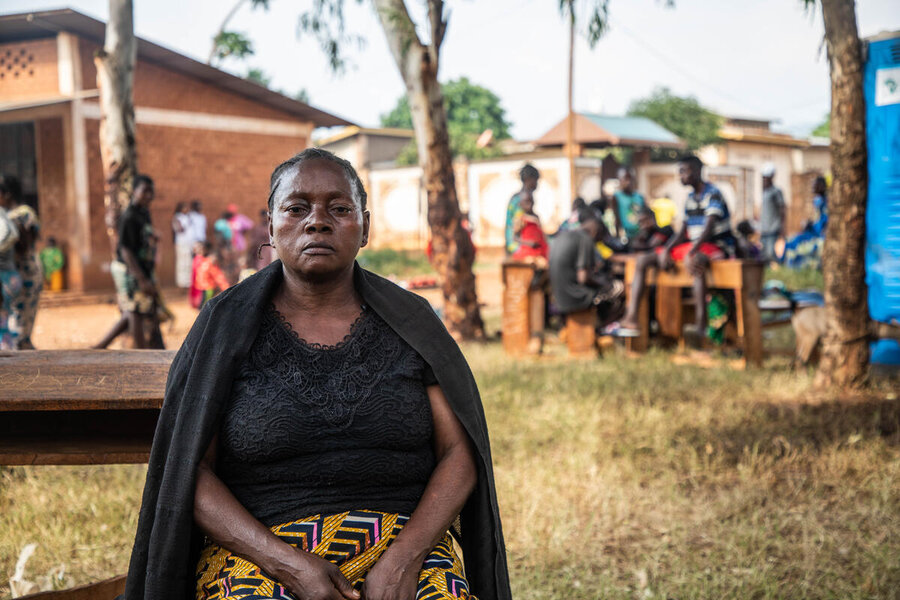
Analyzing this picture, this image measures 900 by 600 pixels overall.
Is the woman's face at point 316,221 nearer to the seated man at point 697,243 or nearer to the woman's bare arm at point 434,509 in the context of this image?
the woman's bare arm at point 434,509

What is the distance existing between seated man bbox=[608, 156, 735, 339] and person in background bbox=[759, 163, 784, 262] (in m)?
7.70

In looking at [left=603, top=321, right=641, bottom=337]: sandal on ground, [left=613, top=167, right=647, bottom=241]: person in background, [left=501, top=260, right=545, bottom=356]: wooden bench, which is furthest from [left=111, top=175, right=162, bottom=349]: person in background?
[left=613, top=167, right=647, bottom=241]: person in background

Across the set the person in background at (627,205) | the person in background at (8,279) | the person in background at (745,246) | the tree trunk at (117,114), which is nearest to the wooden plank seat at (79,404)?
the person in background at (8,279)

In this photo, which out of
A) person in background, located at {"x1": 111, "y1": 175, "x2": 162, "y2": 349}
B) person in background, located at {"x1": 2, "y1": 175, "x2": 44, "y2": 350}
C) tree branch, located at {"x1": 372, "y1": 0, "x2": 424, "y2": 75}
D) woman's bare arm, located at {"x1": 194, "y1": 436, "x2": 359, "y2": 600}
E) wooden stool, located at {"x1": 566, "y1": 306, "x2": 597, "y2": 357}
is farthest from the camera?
tree branch, located at {"x1": 372, "y1": 0, "x2": 424, "y2": 75}

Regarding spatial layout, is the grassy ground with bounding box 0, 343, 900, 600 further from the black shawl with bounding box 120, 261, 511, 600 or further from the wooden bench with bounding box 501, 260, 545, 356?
the wooden bench with bounding box 501, 260, 545, 356

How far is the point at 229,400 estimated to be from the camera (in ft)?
6.47

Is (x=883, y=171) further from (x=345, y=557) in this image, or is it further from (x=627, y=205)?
(x=627, y=205)

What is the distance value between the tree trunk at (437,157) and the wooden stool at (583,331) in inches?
59.5

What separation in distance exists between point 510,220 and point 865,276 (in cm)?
369

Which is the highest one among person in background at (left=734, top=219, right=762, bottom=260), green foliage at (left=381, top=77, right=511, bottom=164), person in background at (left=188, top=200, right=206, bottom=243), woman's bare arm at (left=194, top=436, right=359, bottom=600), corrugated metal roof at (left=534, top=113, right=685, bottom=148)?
green foliage at (left=381, top=77, right=511, bottom=164)

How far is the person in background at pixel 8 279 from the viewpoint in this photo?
239 inches

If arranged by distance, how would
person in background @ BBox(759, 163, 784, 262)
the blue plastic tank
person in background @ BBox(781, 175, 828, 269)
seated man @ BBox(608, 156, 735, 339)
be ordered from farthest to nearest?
person in background @ BBox(759, 163, 784, 262) < person in background @ BBox(781, 175, 828, 269) < seated man @ BBox(608, 156, 735, 339) < the blue plastic tank

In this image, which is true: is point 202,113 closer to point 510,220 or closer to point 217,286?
point 217,286

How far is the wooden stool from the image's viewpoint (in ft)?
24.2
